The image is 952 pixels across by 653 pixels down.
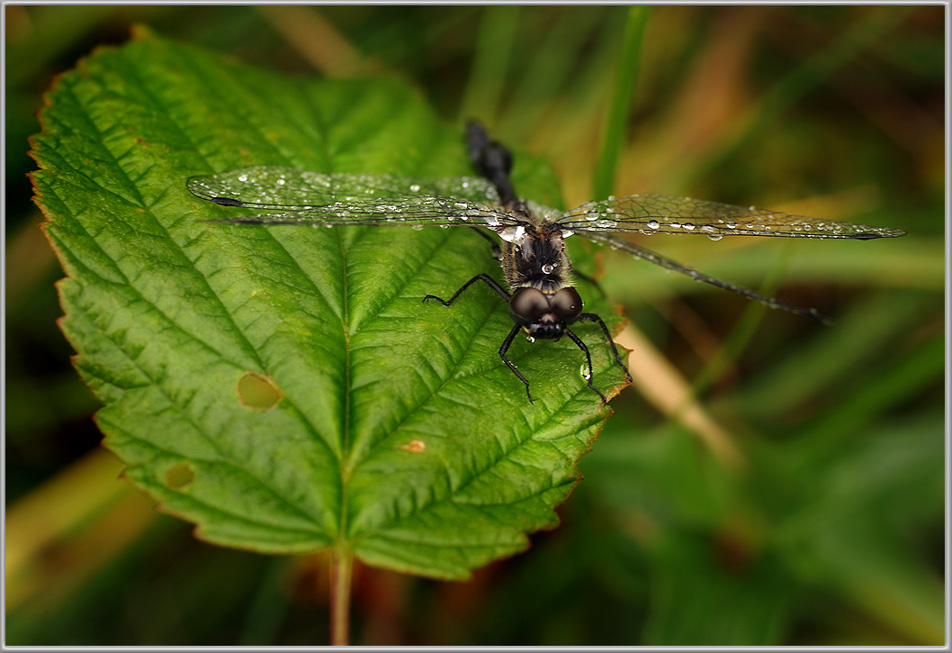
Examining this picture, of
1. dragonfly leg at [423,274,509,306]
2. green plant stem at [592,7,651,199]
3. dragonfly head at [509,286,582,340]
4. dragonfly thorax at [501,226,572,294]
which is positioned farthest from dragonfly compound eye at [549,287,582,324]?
green plant stem at [592,7,651,199]

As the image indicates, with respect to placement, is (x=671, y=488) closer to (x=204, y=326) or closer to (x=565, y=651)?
(x=565, y=651)

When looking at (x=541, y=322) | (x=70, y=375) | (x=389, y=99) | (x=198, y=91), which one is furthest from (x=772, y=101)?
(x=70, y=375)

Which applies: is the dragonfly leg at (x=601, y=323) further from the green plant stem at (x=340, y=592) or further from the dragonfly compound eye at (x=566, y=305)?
the green plant stem at (x=340, y=592)

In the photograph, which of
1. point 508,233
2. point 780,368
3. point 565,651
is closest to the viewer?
point 508,233

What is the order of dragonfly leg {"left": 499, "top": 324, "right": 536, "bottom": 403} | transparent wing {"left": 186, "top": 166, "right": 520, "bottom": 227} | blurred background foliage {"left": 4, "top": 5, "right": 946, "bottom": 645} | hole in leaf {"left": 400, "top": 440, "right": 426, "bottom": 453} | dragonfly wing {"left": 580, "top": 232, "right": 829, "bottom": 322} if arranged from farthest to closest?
blurred background foliage {"left": 4, "top": 5, "right": 946, "bottom": 645} → dragonfly wing {"left": 580, "top": 232, "right": 829, "bottom": 322} → transparent wing {"left": 186, "top": 166, "right": 520, "bottom": 227} → dragonfly leg {"left": 499, "top": 324, "right": 536, "bottom": 403} → hole in leaf {"left": 400, "top": 440, "right": 426, "bottom": 453}

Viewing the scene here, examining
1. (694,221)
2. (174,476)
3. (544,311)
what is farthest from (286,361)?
(694,221)

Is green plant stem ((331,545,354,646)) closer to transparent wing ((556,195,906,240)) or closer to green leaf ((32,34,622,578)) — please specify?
green leaf ((32,34,622,578))

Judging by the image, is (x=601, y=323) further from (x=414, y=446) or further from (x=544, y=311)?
(x=414, y=446)
